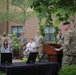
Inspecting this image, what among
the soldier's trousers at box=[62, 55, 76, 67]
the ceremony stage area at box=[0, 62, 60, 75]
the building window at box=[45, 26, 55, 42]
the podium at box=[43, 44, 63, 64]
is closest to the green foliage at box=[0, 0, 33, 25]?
the building window at box=[45, 26, 55, 42]

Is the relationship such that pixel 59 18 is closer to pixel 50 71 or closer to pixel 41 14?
pixel 41 14

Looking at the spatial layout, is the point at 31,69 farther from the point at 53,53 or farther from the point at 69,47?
the point at 69,47

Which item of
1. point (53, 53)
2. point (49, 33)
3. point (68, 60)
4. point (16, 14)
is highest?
point (16, 14)

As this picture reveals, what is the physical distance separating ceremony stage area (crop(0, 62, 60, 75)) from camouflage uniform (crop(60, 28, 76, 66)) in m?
0.64

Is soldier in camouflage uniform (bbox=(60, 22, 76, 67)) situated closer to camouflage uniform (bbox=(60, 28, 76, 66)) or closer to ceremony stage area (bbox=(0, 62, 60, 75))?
camouflage uniform (bbox=(60, 28, 76, 66))

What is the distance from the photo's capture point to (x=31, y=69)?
30.7ft

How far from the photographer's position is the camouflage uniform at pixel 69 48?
35.1 feet

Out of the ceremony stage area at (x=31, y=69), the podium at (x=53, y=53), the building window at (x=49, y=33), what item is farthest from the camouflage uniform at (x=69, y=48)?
the building window at (x=49, y=33)

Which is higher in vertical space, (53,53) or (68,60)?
(53,53)

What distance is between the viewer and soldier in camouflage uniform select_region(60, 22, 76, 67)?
10.7 metres

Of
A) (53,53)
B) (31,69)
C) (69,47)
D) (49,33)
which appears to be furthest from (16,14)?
(31,69)

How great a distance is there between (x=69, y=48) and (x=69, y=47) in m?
0.03

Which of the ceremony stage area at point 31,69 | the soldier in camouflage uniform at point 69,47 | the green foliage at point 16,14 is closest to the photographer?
the ceremony stage area at point 31,69

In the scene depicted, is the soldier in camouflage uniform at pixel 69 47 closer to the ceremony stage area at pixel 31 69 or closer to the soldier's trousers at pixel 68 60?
the soldier's trousers at pixel 68 60
